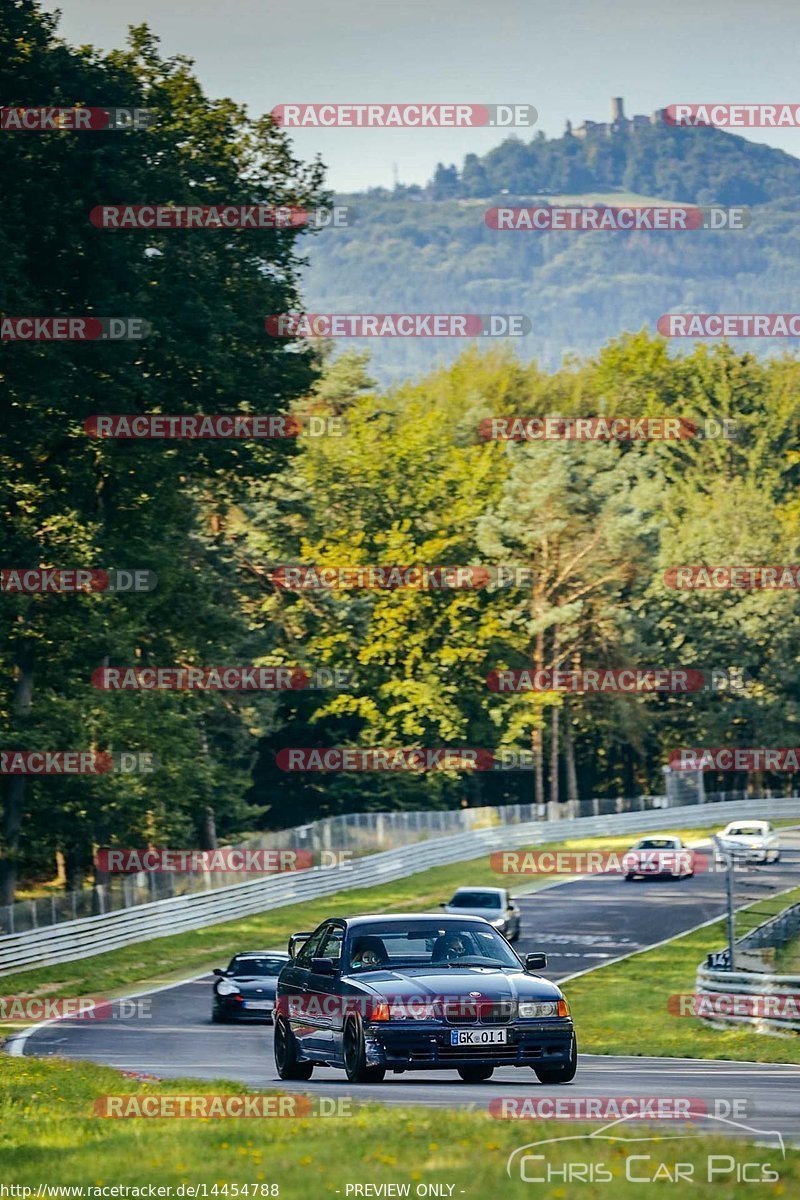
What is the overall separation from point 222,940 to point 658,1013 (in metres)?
16.6

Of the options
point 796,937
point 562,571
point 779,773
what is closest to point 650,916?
point 796,937

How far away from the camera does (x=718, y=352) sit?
374ft

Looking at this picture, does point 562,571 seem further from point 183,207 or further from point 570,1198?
point 570,1198

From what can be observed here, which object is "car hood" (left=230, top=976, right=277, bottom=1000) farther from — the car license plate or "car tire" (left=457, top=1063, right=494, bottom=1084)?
the car license plate

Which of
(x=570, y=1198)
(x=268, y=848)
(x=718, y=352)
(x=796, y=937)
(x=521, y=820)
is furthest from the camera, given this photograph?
(x=718, y=352)

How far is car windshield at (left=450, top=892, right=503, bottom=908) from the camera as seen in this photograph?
137 feet

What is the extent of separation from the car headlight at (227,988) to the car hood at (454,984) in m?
14.9

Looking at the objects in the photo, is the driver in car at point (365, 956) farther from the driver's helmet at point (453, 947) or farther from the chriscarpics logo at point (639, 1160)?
the chriscarpics logo at point (639, 1160)

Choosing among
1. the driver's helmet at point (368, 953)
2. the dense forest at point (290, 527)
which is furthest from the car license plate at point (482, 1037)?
the dense forest at point (290, 527)

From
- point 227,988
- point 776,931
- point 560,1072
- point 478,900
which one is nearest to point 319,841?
point 478,900

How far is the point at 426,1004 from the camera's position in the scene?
49.2ft

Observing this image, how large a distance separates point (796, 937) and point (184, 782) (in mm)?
18466

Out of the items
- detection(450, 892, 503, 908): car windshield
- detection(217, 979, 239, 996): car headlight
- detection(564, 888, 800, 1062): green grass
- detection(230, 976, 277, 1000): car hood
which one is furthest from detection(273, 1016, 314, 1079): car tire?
detection(450, 892, 503, 908): car windshield

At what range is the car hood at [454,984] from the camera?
15094 mm
